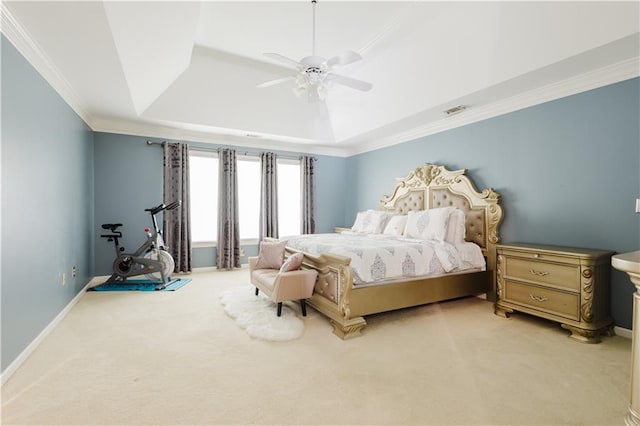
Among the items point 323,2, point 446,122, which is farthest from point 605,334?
point 323,2

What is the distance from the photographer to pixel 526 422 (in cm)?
175

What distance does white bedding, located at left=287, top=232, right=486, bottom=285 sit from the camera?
10.3ft

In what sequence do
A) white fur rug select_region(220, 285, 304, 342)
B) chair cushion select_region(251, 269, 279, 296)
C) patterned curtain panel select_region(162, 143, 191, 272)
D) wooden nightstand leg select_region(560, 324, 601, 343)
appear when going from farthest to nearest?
patterned curtain panel select_region(162, 143, 191, 272), chair cushion select_region(251, 269, 279, 296), white fur rug select_region(220, 285, 304, 342), wooden nightstand leg select_region(560, 324, 601, 343)

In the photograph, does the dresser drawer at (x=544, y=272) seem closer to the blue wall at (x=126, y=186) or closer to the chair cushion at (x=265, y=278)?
the chair cushion at (x=265, y=278)

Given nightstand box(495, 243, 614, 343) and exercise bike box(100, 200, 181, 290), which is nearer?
nightstand box(495, 243, 614, 343)

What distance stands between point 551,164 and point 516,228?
2.86 ft

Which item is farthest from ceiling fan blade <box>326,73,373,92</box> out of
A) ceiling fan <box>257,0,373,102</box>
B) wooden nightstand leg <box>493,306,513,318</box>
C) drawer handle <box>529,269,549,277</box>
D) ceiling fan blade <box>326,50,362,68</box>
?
wooden nightstand leg <box>493,306,513,318</box>

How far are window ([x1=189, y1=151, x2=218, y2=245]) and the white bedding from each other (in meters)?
2.70

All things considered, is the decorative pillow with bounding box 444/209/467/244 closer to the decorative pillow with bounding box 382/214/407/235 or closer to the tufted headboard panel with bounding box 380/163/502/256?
the tufted headboard panel with bounding box 380/163/502/256

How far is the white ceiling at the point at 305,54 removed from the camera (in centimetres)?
262

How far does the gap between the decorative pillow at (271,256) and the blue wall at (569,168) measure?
3.01m

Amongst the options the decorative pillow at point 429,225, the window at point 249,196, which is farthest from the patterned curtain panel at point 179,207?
the decorative pillow at point 429,225

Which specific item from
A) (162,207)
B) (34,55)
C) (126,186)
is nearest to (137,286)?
(162,207)

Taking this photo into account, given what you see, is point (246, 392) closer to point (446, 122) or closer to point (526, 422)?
point (526, 422)
